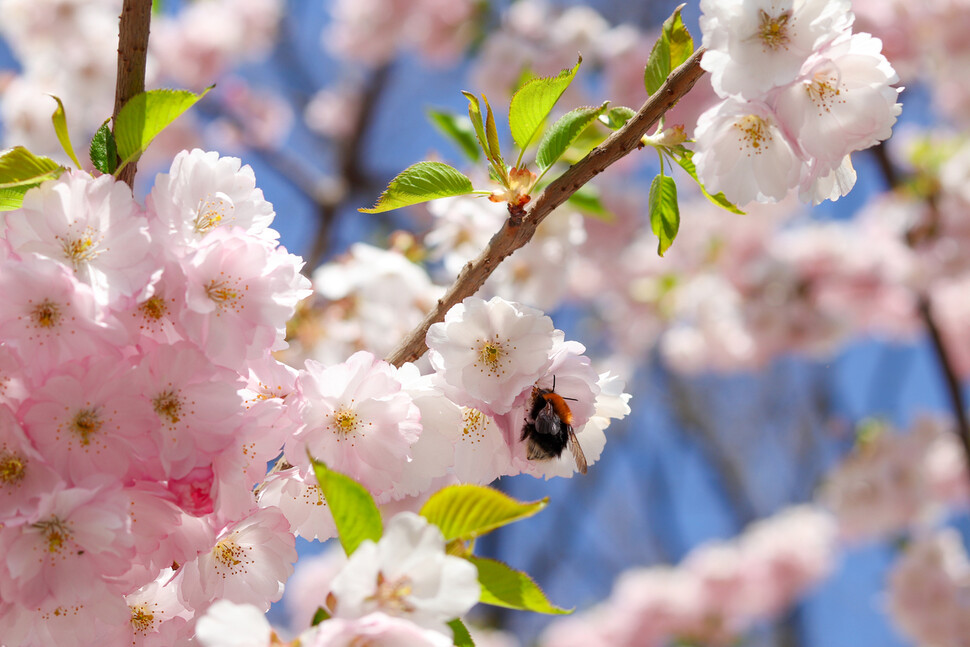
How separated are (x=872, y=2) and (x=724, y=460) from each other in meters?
5.83

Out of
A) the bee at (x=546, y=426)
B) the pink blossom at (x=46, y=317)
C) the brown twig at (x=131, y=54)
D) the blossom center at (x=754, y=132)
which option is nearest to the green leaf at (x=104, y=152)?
the brown twig at (x=131, y=54)

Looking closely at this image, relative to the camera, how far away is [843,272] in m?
3.37

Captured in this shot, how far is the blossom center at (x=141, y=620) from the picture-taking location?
0.74m

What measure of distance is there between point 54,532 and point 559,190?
525 millimetres

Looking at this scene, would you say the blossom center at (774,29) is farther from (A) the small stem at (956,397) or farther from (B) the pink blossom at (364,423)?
(A) the small stem at (956,397)

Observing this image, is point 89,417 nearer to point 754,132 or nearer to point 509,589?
point 509,589

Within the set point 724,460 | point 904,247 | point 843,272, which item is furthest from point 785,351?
point 724,460

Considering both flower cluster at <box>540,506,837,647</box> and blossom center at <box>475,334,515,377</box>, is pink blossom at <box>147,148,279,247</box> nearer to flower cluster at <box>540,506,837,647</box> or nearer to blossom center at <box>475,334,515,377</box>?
blossom center at <box>475,334,515,377</box>

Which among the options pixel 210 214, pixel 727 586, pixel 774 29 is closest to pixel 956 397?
pixel 774 29

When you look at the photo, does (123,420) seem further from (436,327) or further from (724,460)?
(724,460)

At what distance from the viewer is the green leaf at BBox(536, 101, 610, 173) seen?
77 centimetres

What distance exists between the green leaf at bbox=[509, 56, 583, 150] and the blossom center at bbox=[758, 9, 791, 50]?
159 mm

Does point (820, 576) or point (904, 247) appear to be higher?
point (904, 247)

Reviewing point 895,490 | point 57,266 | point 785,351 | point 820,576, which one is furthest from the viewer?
point 820,576
